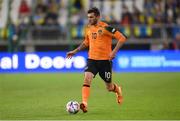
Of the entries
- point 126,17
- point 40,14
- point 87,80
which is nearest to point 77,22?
point 40,14

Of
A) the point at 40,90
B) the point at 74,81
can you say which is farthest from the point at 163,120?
the point at 74,81

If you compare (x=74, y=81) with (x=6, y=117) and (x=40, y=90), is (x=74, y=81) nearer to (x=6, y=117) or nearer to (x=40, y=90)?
(x=40, y=90)

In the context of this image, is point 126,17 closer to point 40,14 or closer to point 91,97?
point 40,14

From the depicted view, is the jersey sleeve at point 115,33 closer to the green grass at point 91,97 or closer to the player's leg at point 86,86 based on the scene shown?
the player's leg at point 86,86

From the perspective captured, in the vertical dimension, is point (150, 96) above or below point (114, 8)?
below

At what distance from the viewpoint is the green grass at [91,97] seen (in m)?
12.9

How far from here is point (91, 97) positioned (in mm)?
17250

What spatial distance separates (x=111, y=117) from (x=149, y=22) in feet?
67.3

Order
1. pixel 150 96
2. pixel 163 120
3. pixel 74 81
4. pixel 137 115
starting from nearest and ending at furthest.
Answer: pixel 163 120 → pixel 137 115 → pixel 150 96 → pixel 74 81

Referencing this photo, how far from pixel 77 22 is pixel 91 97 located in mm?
15039

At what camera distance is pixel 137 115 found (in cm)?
1262

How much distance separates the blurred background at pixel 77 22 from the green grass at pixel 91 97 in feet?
15.9

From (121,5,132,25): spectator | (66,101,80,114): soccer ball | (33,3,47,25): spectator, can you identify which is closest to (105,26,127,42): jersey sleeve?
(66,101,80,114): soccer ball

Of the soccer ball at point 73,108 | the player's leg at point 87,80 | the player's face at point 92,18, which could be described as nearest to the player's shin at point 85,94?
the player's leg at point 87,80
